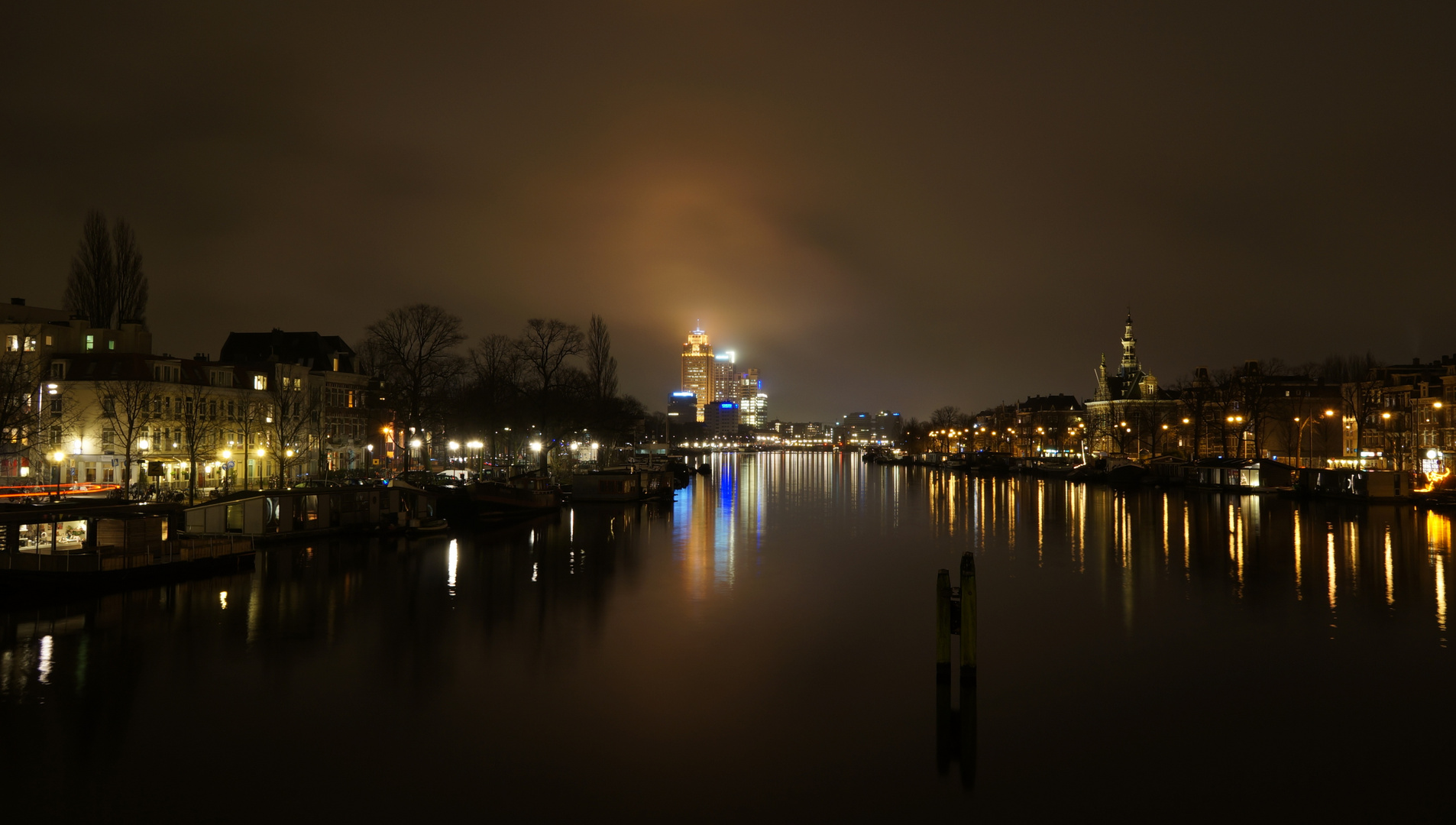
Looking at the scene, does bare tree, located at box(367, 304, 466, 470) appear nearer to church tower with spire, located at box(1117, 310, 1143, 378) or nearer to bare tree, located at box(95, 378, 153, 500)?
bare tree, located at box(95, 378, 153, 500)

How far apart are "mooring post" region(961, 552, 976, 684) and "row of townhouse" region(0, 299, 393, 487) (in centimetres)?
3974

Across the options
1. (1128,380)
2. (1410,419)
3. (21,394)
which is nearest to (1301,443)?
(1410,419)

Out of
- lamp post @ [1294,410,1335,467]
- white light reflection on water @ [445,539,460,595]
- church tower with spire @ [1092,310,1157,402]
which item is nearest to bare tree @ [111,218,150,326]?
white light reflection on water @ [445,539,460,595]

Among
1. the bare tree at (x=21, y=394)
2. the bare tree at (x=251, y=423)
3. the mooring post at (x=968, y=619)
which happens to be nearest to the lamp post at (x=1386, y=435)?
the mooring post at (x=968, y=619)

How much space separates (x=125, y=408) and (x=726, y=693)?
43.0 metres

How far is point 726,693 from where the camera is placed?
1902cm

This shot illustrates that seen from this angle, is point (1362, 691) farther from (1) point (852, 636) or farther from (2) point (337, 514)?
(2) point (337, 514)

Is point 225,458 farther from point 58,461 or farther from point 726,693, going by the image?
point 726,693

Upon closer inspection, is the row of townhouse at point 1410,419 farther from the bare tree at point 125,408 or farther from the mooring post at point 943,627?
the bare tree at point 125,408

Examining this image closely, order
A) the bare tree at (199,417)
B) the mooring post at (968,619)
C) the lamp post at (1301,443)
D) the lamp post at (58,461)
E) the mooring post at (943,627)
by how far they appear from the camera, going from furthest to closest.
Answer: the lamp post at (1301,443) < the bare tree at (199,417) < the lamp post at (58,461) < the mooring post at (943,627) < the mooring post at (968,619)

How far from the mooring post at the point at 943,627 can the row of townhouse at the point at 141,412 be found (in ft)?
129

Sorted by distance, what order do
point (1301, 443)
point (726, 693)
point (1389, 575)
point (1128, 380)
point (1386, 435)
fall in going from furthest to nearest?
1. point (1128, 380)
2. point (1301, 443)
3. point (1386, 435)
4. point (1389, 575)
5. point (726, 693)

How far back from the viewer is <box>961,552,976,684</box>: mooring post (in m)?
17.3

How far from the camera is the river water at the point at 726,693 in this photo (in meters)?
14.0
